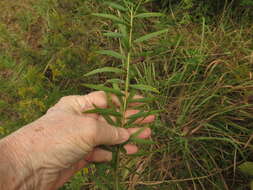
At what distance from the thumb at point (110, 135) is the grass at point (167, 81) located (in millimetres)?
128

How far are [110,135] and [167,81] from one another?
0.91 m

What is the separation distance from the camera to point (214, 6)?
8.86 feet

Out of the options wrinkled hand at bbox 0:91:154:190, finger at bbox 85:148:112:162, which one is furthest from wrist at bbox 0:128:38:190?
finger at bbox 85:148:112:162

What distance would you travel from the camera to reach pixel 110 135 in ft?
4.53

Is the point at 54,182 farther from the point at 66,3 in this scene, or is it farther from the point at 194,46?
the point at 66,3

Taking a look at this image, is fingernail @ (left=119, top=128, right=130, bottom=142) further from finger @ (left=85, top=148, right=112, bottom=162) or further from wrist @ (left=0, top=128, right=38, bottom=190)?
wrist @ (left=0, top=128, right=38, bottom=190)

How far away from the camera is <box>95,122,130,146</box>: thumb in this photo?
137 centimetres

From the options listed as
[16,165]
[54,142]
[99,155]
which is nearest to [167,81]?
[99,155]

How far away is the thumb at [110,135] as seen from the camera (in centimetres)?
137

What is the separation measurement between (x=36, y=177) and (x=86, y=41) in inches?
63.0

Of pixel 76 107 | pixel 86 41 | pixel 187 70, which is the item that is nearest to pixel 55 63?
pixel 86 41

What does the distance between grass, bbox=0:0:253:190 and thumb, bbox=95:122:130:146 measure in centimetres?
13

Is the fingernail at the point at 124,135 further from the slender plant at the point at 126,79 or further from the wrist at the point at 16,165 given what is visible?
the wrist at the point at 16,165

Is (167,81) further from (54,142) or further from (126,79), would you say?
(54,142)
